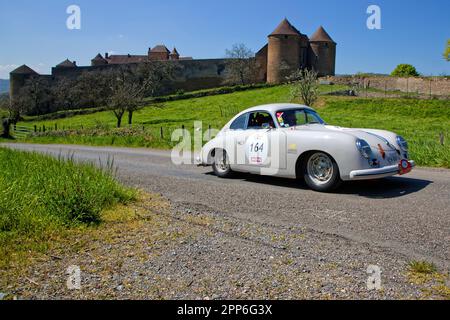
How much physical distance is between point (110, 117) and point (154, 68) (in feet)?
90.6

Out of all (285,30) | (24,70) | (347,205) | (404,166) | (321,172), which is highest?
(285,30)

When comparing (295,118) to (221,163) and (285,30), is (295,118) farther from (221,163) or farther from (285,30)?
(285,30)

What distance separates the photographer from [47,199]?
5.84 meters

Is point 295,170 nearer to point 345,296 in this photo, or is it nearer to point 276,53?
point 345,296

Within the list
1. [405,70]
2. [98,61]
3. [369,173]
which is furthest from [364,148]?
[98,61]

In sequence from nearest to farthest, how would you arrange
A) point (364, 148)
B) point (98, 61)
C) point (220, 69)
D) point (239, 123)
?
point (364, 148)
point (239, 123)
point (220, 69)
point (98, 61)

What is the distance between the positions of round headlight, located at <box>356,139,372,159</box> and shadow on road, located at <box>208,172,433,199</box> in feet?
2.28

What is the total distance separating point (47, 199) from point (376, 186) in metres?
5.68

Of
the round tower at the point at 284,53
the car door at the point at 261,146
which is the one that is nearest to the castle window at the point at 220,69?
the round tower at the point at 284,53

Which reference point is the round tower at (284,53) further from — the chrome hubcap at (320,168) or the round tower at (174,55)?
the chrome hubcap at (320,168)

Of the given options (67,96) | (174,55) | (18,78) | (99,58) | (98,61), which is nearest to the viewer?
(67,96)

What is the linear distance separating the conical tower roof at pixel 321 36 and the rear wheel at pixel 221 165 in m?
75.2

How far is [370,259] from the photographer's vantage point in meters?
4.21
